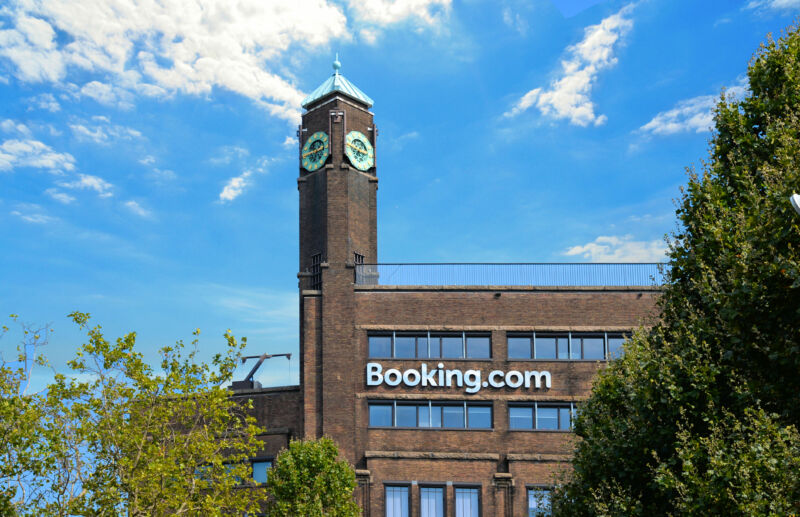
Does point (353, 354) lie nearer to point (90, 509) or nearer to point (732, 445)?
point (90, 509)

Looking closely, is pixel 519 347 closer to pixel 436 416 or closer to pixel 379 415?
pixel 436 416

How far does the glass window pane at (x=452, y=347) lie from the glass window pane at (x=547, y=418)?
5.12 metres

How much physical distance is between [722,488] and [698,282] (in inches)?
204

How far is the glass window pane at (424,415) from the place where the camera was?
4516 cm

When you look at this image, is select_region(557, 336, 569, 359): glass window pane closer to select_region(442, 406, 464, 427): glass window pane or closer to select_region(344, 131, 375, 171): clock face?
select_region(442, 406, 464, 427): glass window pane

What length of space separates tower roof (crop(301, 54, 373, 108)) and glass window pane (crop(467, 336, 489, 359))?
1750cm

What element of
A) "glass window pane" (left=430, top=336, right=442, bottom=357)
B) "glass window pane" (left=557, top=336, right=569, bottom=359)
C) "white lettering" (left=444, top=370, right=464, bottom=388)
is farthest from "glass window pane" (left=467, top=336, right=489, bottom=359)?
"glass window pane" (left=557, top=336, right=569, bottom=359)

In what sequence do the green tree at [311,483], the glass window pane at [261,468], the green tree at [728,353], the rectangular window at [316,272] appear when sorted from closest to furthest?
the green tree at [728,353]
the green tree at [311,483]
the glass window pane at [261,468]
the rectangular window at [316,272]

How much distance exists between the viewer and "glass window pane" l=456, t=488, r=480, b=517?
4388 cm

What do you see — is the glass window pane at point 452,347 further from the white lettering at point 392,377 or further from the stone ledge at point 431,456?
the stone ledge at point 431,456

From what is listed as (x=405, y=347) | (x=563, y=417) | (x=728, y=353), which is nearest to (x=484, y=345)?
(x=405, y=347)

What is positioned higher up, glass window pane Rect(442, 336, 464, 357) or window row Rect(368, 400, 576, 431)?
glass window pane Rect(442, 336, 464, 357)

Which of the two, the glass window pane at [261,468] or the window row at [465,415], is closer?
the window row at [465,415]

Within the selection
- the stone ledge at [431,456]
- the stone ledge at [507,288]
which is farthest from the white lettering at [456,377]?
the stone ledge at [507,288]
